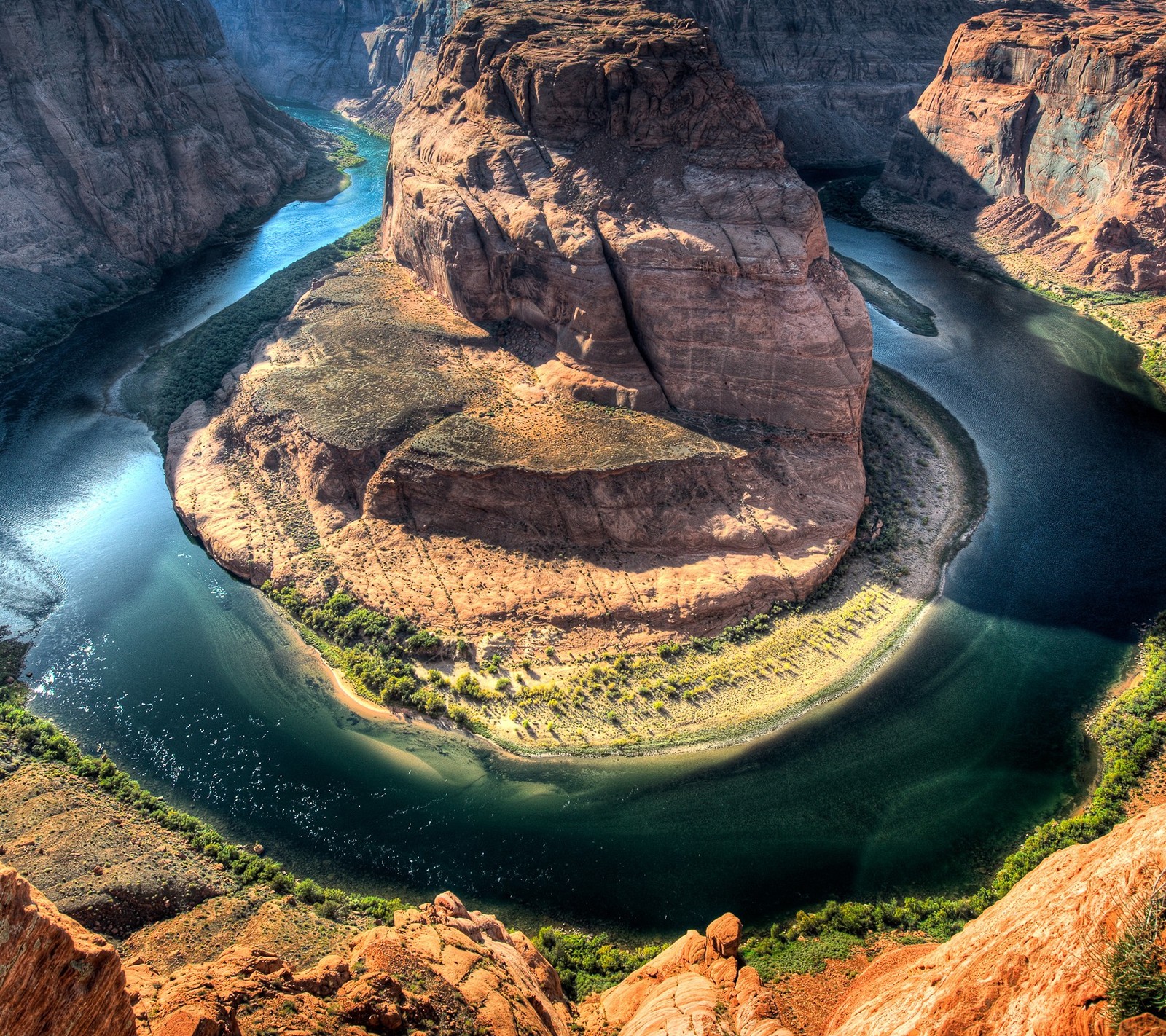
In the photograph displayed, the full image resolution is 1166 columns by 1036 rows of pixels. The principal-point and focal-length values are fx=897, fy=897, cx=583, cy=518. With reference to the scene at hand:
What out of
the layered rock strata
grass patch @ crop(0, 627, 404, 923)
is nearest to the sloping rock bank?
grass patch @ crop(0, 627, 404, 923)

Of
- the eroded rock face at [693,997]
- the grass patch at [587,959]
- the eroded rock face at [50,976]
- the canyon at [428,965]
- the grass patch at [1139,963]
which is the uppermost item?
the eroded rock face at [50,976]

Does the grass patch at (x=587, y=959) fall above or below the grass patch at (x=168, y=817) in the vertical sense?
below

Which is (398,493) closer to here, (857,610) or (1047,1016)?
(857,610)

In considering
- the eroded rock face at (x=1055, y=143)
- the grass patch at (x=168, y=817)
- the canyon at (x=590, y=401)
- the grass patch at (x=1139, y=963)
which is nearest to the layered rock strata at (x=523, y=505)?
the canyon at (x=590, y=401)

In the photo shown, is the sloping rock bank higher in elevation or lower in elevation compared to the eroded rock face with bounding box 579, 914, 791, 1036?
higher

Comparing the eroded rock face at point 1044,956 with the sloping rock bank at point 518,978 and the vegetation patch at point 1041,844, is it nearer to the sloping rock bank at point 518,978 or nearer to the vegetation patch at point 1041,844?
the sloping rock bank at point 518,978

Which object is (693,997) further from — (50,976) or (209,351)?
(209,351)

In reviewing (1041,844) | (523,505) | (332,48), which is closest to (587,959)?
(1041,844)

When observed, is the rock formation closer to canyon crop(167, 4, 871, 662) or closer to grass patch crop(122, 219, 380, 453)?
grass patch crop(122, 219, 380, 453)
